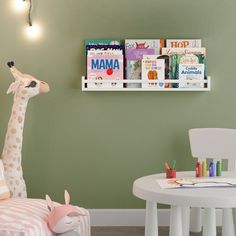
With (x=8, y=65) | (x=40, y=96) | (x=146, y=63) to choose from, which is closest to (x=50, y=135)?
(x=40, y=96)

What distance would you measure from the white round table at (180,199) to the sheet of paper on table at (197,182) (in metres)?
0.05

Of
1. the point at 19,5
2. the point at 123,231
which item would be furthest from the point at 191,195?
the point at 19,5

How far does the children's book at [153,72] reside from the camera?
3943 mm

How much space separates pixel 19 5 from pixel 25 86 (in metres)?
0.70

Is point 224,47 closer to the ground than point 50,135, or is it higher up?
higher up

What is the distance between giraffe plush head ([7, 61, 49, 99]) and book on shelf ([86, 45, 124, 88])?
39 centimetres

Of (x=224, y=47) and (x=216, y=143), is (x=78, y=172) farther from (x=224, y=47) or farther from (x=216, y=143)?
(x=224, y=47)

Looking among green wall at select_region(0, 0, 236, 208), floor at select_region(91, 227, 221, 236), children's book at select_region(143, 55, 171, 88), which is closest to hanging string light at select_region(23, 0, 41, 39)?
green wall at select_region(0, 0, 236, 208)

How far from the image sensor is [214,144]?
3902mm

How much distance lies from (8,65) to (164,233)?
1.65 meters

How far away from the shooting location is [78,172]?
4.11 m

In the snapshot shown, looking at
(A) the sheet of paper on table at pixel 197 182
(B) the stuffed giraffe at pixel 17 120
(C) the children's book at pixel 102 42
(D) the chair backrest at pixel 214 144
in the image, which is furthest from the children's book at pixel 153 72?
(A) the sheet of paper on table at pixel 197 182

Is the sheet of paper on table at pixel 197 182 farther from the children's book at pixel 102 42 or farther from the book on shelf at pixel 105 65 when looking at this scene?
the children's book at pixel 102 42

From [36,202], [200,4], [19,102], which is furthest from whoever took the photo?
[200,4]
